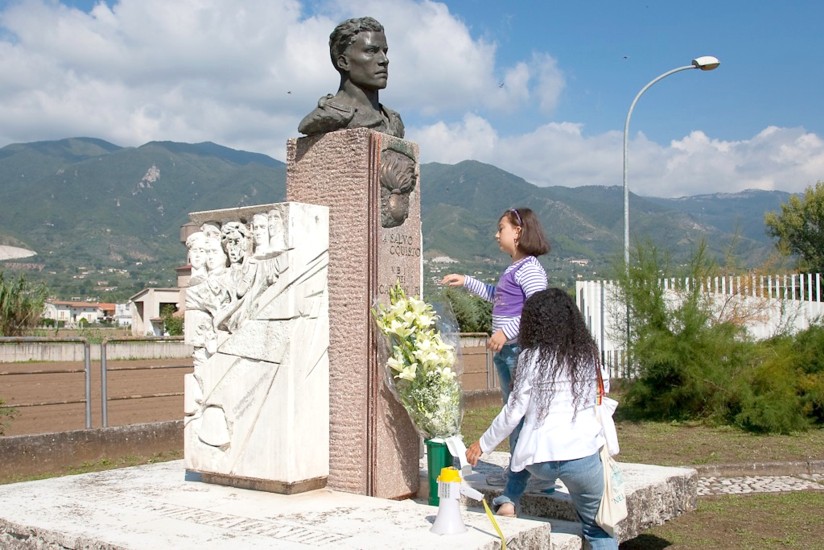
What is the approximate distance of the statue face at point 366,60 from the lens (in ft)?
20.7

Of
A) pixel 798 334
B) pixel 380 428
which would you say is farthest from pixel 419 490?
pixel 798 334

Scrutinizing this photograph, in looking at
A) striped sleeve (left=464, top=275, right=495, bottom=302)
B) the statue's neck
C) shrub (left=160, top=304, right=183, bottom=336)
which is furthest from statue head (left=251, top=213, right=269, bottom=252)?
shrub (left=160, top=304, right=183, bottom=336)

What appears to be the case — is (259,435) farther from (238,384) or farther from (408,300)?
(408,300)

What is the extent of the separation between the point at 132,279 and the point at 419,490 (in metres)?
150

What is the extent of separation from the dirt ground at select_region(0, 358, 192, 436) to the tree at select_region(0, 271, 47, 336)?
6141 millimetres

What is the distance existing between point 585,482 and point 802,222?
131 ft

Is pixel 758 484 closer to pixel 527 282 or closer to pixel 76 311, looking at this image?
pixel 527 282

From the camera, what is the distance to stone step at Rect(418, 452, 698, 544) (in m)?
Answer: 5.34

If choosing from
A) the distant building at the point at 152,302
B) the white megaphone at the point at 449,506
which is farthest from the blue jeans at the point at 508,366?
the distant building at the point at 152,302

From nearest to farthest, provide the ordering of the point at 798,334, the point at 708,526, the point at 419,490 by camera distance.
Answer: the point at 419,490 < the point at 708,526 < the point at 798,334

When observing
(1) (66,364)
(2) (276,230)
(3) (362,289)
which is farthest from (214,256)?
(1) (66,364)

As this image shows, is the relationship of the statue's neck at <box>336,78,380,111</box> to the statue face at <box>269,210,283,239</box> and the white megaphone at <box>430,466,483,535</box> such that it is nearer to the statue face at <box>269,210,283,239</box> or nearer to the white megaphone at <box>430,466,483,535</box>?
the statue face at <box>269,210,283,239</box>

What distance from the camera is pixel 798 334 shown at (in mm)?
12766

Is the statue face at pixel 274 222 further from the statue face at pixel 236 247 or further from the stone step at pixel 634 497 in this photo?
the stone step at pixel 634 497
